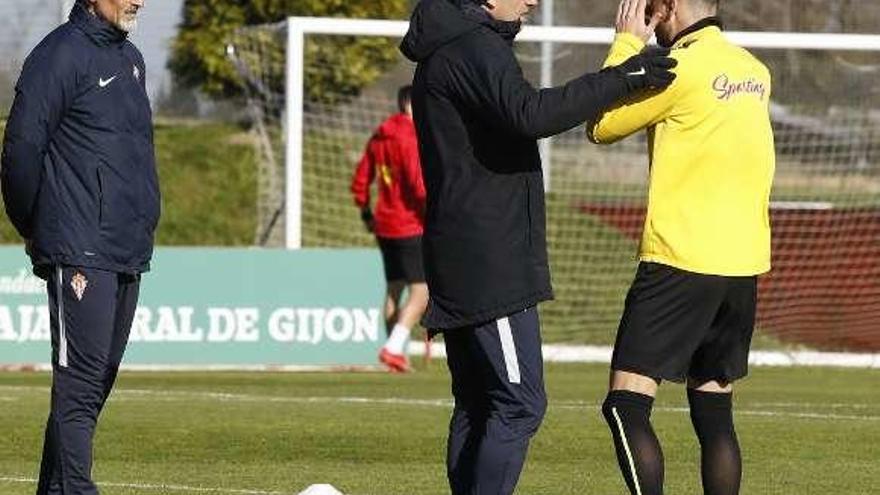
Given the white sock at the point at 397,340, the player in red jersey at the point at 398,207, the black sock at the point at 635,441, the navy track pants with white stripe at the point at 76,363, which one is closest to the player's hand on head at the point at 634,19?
the black sock at the point at 635,441

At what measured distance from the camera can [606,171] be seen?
28.2m

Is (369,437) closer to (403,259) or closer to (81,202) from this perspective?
(81,202)

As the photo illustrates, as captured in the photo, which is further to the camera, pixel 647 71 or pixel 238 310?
pixel 238 310

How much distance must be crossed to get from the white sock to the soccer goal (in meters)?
2.73

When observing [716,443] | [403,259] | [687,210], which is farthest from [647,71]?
[403,259]

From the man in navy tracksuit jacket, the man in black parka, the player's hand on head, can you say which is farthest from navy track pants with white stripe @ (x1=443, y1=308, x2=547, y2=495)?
the man in navy tracksuit jacket

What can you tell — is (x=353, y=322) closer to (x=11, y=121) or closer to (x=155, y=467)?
(x=155, y=467)

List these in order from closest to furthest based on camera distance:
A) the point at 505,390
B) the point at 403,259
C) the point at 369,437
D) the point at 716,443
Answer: the point at 505,390
the point at 716,443
the point at 369,437
the point at 403,259

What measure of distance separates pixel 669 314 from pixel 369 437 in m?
4.71

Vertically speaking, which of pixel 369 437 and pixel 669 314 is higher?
pixel 669 314

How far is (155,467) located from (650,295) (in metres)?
3.71

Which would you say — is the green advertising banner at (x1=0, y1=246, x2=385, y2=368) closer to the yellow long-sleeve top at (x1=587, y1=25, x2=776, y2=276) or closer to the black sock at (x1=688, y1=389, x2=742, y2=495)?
the black sock at (x1=688, y1=389, x2=742, y2=495)

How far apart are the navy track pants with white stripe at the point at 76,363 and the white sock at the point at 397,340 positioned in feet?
31.9

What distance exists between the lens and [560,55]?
25.7 metres
